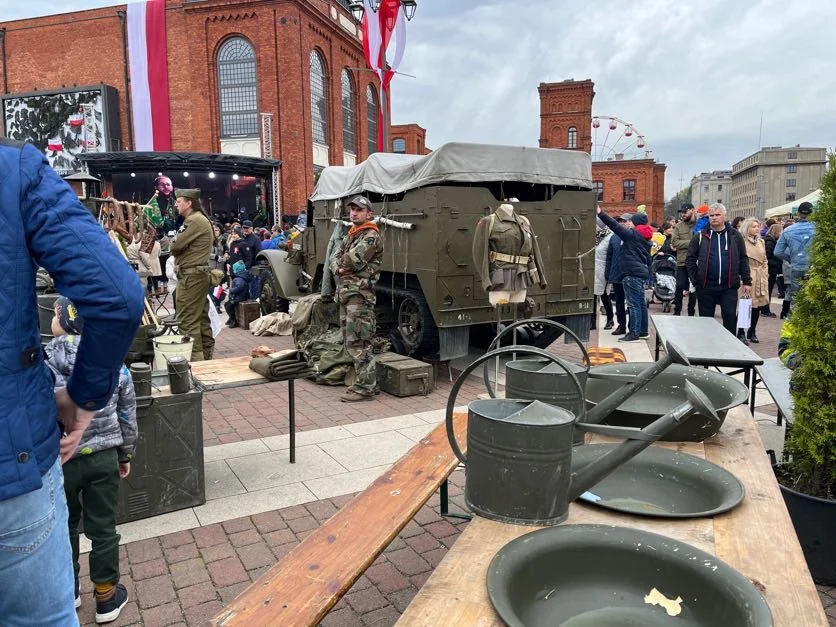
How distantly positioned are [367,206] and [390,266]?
52.7 inches

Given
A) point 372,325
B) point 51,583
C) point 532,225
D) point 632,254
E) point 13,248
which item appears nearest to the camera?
point 13,248

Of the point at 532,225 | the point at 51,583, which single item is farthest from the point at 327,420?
the point at 51,583

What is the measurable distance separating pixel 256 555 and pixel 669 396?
231cm

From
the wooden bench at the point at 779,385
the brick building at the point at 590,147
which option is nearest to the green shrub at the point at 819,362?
the wooden bench at the point at 779,385

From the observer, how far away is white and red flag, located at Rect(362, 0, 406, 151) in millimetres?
12609

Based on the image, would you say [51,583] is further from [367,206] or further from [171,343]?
[367,206]

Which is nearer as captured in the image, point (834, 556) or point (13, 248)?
point (13, 248)

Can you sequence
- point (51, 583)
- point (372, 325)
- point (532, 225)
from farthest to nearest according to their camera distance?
point (532, 225), point (372, 325), point (51, 583)

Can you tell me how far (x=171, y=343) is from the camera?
18.5ft

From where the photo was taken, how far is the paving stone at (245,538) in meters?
3.56

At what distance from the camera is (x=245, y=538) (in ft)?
11.9

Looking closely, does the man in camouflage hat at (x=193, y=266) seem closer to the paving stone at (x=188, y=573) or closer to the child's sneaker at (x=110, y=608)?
the paving stone at (x=188, y=573)

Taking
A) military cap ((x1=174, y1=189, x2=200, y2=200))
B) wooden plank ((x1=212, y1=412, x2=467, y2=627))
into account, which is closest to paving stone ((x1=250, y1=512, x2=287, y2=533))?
wooden plank ((x1=212, y1=412, x2=467, y2=627))

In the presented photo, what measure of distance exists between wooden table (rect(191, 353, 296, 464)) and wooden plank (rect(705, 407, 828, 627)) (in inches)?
117
